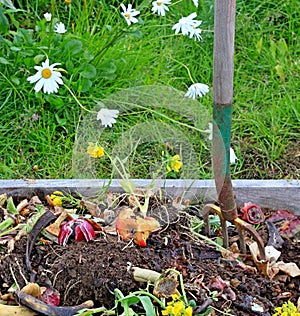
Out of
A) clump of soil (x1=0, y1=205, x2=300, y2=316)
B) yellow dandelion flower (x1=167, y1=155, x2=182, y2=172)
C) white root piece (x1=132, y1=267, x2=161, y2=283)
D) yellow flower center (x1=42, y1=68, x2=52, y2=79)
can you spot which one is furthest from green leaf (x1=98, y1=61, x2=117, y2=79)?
white root piece (x1=132, y1=267, x2=161, y2=283)

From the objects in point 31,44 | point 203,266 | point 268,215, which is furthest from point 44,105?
point 203,266

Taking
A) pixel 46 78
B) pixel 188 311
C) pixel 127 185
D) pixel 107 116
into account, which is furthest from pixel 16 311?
pixel 46 78

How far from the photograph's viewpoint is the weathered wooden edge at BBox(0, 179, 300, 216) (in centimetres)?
205

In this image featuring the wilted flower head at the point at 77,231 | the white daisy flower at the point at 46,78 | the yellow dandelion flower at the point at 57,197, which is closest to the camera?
the wilted flower head at the point at 77,231

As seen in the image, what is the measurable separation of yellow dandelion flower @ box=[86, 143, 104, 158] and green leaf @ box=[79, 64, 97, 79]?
0.74m

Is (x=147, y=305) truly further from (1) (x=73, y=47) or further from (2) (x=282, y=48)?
(2) (x=282, y=48)

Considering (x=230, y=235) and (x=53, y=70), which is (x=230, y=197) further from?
(x=53, y=70)

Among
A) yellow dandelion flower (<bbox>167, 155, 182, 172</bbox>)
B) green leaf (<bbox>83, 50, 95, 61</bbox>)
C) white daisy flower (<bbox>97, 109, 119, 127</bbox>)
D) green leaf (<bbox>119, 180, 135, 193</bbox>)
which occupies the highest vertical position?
green leaf (<bbox>83, 50, 95, 61</bbox>)

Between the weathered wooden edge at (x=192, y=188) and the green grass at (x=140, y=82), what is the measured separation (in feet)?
0.21

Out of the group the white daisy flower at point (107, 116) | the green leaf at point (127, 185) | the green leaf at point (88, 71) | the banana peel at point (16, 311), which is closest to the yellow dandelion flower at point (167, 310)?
the banana peel at point (16, 311)

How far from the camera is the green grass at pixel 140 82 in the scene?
2453 millimetres

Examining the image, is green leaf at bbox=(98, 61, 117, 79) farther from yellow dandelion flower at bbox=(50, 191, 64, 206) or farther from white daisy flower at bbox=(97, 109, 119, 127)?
yellow dandelion flower at bbox=(50, 191, 64, 206)

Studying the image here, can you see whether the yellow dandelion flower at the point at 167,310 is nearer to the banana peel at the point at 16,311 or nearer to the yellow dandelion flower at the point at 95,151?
the banana peel at the point at 16,311

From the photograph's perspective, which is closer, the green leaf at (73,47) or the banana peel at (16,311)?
the banana peel at (16,311)
